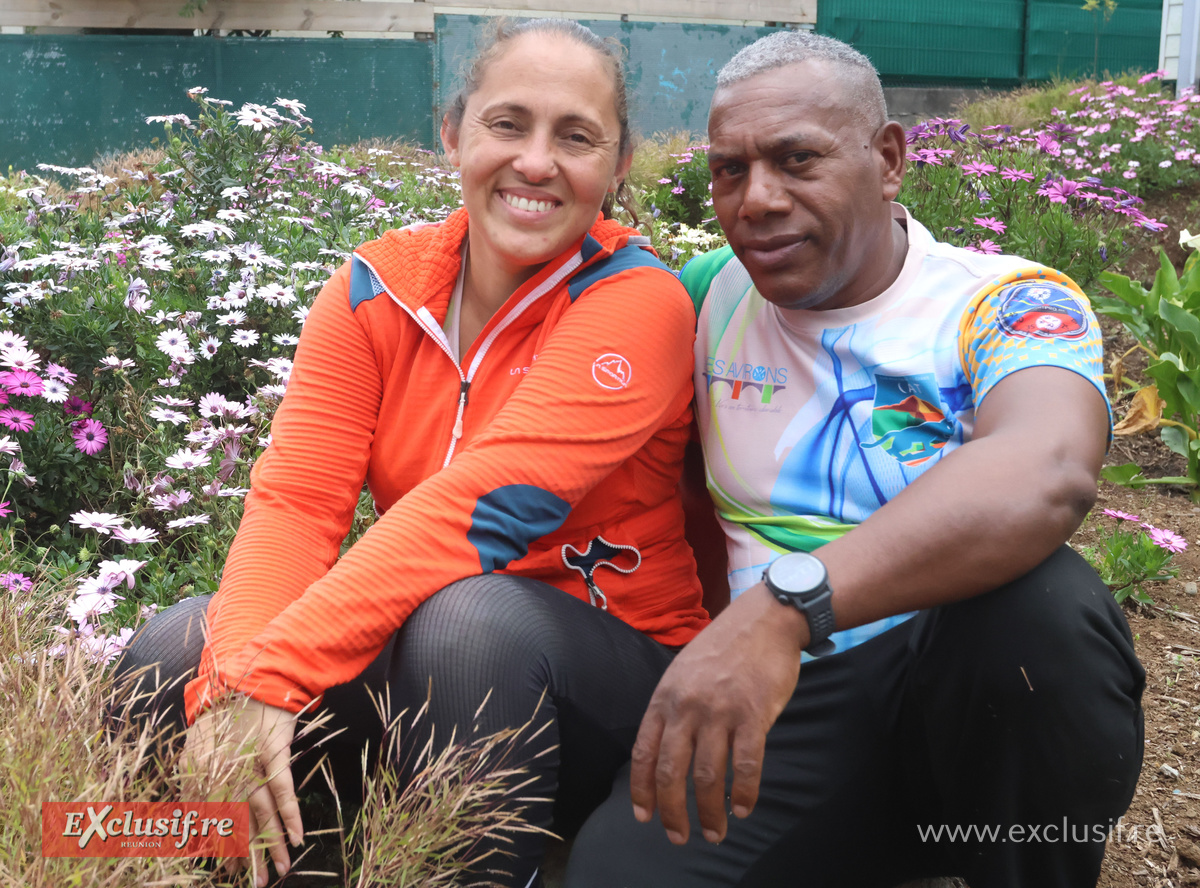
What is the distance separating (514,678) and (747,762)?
0.41 meters

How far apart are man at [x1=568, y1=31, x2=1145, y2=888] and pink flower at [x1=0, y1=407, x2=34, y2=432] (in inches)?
78.2

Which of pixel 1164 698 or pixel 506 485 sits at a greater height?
pixel 506 485

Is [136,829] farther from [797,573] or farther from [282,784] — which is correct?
[797,573]

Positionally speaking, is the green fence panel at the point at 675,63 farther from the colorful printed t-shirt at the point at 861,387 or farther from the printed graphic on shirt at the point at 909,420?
the printed graphic on shirt at the point at 909,420

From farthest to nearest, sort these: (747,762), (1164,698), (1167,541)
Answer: (1167,541) → (1164,698) → (747,762)

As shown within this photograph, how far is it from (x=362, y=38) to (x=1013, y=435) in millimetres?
11779

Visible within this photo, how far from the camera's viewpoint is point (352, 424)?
1986 mm

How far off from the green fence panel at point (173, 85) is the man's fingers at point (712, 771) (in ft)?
35.9

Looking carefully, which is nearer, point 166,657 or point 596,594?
point 166,657

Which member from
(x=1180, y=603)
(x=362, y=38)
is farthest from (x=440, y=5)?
(x=1180, y=603)

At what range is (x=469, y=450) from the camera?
5.69 ft

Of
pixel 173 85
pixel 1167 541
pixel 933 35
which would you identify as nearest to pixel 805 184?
pixel 1167 541

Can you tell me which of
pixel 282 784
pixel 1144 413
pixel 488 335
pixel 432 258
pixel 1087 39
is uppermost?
pixel 1087 39

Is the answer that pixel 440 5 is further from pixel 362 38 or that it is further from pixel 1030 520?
pixel 1030 520
